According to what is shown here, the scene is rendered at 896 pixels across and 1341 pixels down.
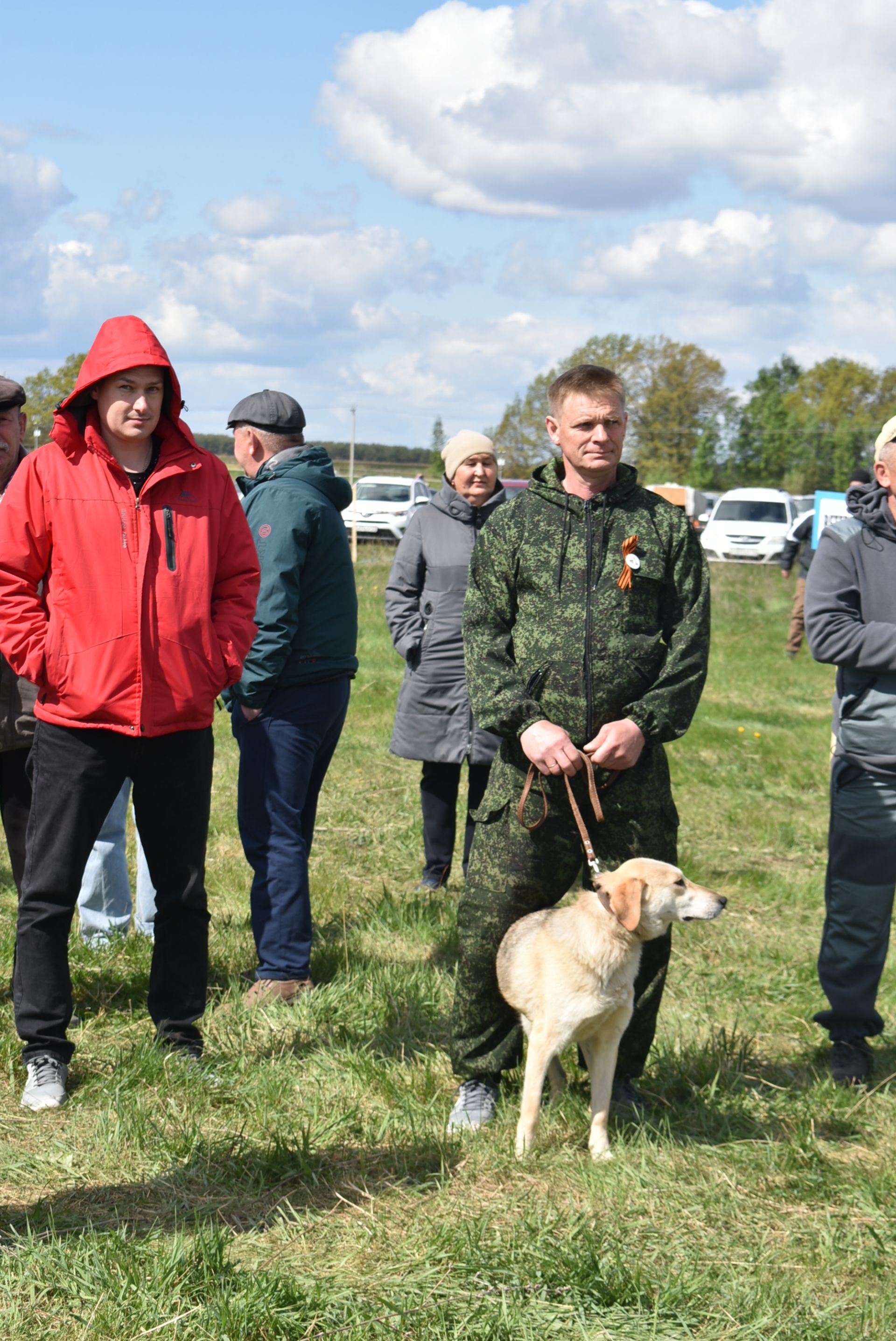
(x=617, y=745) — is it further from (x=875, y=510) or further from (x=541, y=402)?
(x=541, y=402)

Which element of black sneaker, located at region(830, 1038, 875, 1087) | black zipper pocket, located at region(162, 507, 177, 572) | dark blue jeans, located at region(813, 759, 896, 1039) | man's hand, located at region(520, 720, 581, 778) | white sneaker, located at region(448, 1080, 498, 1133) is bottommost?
black sneaker, located at region(830, 1038, 875, 1087)

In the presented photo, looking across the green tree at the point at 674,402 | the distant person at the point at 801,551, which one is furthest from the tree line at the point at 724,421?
the distant person at the point at 801,551

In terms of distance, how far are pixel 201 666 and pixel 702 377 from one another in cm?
6561

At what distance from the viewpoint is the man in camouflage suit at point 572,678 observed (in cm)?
343

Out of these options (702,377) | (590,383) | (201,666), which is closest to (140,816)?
(201,666)

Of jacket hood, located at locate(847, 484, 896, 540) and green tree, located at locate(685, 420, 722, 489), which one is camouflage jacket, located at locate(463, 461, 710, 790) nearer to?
jacket hood, located at locate(847, 484, 896, 540)

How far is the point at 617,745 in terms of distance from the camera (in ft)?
10.9

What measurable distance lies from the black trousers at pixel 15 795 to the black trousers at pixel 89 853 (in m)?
0.44

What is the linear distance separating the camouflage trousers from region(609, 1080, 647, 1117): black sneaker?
0.21 feet

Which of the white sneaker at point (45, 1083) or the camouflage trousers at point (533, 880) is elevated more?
the camouflage trousers at point (533, 880)

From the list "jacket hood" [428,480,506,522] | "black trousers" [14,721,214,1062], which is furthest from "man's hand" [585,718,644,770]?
"jacket hood" [428,480,506,522]

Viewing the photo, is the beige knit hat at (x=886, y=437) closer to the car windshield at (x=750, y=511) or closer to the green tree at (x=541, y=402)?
the car windshield at (x=750, y=511)

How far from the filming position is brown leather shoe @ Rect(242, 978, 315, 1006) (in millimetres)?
4410

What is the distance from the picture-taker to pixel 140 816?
153 inches
